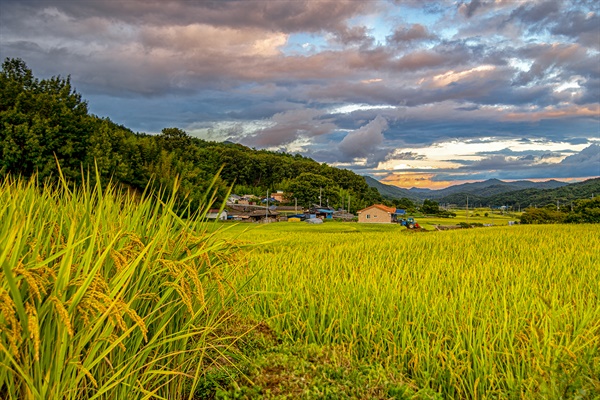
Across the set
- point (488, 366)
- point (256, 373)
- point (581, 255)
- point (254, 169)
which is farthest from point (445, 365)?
point (254, 169)

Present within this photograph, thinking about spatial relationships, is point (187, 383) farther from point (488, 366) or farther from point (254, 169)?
point (254, 169)

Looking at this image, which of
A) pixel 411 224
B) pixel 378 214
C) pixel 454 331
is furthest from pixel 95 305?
pixel 378 214

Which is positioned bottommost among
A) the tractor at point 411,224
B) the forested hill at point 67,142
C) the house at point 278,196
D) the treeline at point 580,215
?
the tractor at point 411,224

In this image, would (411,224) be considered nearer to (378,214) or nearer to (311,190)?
(378,214)

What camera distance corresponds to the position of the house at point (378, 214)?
6369 centimetres

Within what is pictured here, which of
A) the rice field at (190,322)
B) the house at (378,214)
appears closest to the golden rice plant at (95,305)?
the rice field at (190,322)

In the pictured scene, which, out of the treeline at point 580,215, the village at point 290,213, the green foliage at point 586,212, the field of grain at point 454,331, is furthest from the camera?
the village at point 290,213

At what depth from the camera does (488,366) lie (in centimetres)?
395

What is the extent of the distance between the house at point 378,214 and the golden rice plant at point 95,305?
200 feet

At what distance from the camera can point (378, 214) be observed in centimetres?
6544

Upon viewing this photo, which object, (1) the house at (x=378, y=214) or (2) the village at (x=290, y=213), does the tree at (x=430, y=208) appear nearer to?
(2) the village at (x=290, y=213)

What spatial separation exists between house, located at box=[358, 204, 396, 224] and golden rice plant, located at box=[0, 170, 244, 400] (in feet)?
200

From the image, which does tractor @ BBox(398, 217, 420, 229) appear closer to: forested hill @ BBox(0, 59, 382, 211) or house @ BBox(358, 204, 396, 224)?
house @ BBox(358, 204, 396, 224)

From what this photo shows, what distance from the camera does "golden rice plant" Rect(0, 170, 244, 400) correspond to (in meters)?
1.89
